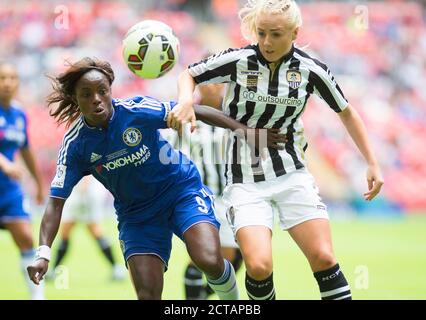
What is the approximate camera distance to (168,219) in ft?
17.0

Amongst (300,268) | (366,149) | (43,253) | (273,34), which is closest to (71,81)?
(43,253)

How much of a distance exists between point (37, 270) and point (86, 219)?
15.0 feet

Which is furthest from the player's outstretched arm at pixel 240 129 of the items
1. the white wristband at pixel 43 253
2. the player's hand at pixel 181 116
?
the white wristband at pixel 43 253

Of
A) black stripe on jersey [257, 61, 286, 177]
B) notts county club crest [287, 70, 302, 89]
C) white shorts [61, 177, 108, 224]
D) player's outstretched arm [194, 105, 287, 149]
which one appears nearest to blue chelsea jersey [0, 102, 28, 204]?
white shorts [61, 177, 108, 224]

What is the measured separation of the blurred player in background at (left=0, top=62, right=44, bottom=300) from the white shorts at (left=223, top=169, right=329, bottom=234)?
2485mm

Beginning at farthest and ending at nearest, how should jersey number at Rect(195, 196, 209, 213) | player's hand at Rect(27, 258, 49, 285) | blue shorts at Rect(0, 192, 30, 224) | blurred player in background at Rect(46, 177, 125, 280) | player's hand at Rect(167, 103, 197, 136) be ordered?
blurred player in background at Rect(46, 177, 125, 280) < blue shorts at Rect(0, 192, 30, 224) < jersey number at Rect(195, 196, 209, 213) < player's hand at Rect(167, 103, 197, 136) < player's hand at Rect(27, 258, 49, 285)

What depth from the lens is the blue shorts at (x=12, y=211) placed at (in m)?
7.07

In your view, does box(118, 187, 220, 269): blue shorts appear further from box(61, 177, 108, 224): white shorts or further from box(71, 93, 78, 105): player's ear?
box(61, 177, 108, 224): white shorts

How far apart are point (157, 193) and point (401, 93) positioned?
15.5m

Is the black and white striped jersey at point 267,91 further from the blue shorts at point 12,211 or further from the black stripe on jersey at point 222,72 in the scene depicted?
the blue shorts at point 12,211

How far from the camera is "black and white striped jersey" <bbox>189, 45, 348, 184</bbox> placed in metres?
5.11

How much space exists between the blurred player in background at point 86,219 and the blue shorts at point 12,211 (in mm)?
1543

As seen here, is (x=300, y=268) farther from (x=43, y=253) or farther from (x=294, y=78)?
(x=43, y=253)

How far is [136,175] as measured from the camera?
504 centimetres
